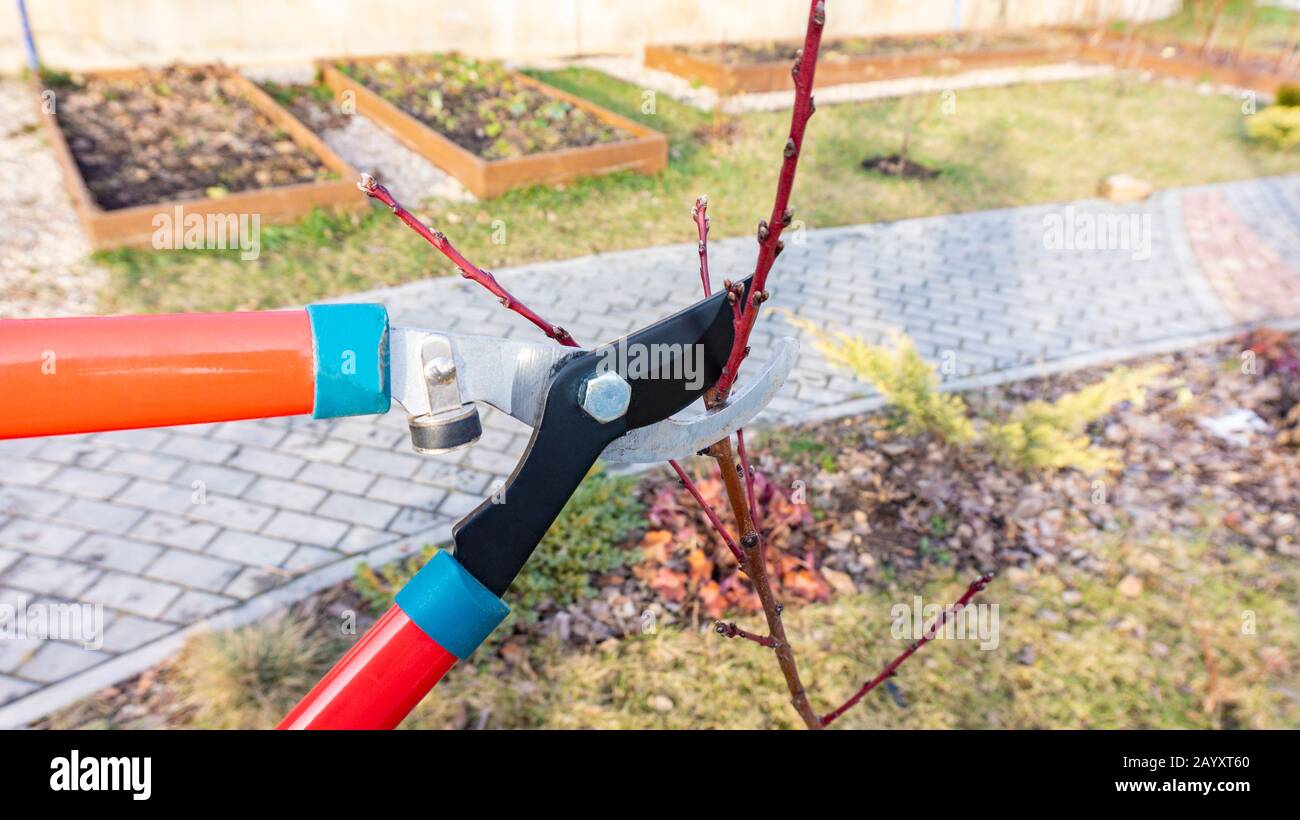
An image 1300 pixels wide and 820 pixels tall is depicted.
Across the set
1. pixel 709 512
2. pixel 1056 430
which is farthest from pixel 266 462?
pixel 1056 430

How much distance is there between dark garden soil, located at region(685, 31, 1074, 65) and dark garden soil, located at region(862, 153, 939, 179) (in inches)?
124

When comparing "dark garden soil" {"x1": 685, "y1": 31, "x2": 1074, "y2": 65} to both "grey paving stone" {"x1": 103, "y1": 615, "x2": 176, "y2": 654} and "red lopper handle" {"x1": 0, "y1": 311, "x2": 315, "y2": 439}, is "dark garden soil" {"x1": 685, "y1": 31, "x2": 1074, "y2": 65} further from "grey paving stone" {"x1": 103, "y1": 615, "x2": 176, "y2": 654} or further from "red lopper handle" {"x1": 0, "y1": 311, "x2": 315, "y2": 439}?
"red lopper handle" {"x1": 0, "y1": 311, "x2": 315, "y2": 439}

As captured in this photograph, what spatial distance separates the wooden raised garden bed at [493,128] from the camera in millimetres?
7688

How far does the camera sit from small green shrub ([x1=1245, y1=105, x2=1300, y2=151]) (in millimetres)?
10469

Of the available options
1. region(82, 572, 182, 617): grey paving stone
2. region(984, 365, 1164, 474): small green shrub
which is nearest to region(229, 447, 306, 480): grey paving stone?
region(82, 572, 182, 617): grey paving stone

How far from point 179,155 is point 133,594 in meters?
5.48

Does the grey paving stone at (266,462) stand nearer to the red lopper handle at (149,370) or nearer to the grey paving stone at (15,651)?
the grey paving stone at (15,651)

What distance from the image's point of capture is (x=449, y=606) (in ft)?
4.99

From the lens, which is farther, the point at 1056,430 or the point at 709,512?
the point at 1056,430

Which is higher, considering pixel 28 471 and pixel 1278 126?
pixel 1278 126

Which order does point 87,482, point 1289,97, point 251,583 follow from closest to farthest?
point 251,583 < point 87,482 < point 1289,97

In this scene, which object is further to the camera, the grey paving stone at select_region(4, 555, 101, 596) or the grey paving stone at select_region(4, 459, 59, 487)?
the grey paving stone at select_region(4, 459, 59, 487)

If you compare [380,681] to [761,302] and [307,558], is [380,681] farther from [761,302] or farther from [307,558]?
[307,558]

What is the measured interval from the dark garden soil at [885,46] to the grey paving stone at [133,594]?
9.83 meters
